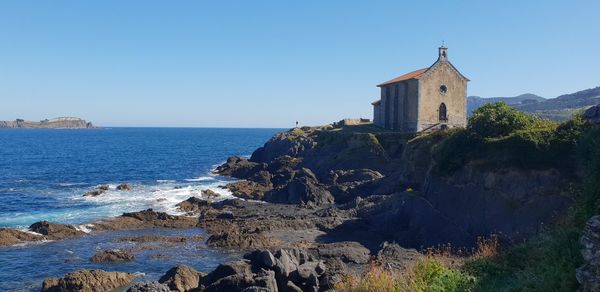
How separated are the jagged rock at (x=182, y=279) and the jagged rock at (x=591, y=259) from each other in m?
16.9

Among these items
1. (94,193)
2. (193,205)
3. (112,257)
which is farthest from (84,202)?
(112,257)

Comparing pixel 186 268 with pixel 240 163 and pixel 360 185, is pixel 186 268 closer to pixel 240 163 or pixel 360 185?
pixel 360 185

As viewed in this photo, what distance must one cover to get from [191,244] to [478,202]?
60.6ft

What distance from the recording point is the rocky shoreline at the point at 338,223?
2258 centimetres

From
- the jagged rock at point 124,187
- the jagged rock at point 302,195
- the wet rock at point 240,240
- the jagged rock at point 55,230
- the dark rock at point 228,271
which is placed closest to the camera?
the dark rock at point 228,271

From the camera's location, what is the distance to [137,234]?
3584cm

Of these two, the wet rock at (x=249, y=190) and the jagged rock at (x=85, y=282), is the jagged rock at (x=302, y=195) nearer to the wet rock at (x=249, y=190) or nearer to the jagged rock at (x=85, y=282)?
the wet rock at (x=249, y=190)

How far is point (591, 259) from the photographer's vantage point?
31.0 feet

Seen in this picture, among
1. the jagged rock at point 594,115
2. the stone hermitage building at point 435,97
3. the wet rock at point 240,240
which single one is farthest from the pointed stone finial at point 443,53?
the jagged rock at point 594,115

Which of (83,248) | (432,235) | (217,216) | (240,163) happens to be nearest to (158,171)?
(240,163)

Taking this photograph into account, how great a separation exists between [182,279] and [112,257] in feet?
26.9

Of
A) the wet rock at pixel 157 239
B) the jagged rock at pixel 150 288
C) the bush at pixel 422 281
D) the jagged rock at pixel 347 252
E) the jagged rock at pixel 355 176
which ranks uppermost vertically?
the bush at pixel 422 281

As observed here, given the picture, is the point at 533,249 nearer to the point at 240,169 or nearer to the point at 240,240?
the point at 240,240

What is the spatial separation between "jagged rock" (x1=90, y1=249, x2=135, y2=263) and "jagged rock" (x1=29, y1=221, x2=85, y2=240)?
6.71 metres
